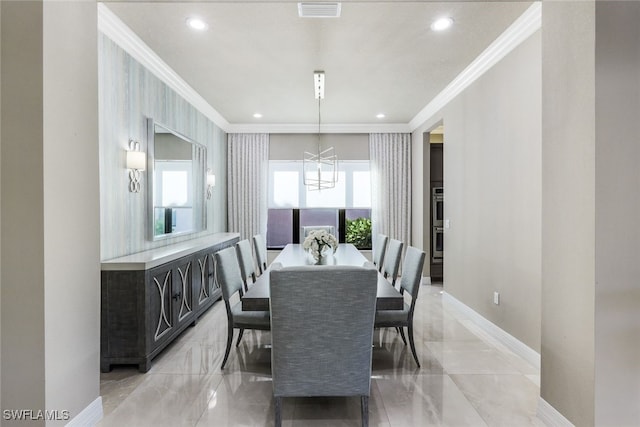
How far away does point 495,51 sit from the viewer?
3.18 m

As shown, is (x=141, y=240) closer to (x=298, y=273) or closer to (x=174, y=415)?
(x=174, y=415)

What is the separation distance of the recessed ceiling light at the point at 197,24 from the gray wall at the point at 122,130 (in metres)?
0.66

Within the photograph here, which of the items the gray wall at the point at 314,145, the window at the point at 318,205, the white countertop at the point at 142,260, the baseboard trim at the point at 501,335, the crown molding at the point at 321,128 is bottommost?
the baseboard trim at the point at 501,335

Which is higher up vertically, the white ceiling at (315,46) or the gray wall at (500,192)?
the white ceiling at (315,46)

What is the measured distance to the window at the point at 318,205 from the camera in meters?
6.39

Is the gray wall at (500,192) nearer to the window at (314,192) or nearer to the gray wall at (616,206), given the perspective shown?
the gray wall at (616,206)

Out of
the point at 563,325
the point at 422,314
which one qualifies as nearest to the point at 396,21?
the point at 563,325

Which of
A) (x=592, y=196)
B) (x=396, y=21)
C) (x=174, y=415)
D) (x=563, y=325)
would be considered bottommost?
(x=174, y=415)

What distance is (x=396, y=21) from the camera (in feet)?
8.95

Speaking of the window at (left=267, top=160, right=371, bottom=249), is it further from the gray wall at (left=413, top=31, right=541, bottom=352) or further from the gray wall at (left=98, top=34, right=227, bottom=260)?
the gray wall at (left=98, top=34, right=227, bottom=260)

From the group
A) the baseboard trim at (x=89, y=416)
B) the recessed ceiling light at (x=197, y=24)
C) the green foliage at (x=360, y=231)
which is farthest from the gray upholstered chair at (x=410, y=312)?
the green foliage at (x=360, y=231)

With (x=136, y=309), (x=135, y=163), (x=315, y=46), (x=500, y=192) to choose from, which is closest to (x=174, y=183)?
(x=135, y=163)

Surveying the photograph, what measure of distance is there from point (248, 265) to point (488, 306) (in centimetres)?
239

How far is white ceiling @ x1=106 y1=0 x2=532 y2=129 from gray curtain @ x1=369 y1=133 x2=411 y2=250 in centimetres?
148
